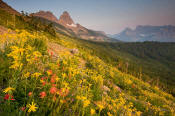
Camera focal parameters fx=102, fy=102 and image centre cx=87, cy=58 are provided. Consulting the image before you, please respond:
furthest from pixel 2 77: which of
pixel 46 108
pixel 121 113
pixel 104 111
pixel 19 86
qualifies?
pixel 121 113

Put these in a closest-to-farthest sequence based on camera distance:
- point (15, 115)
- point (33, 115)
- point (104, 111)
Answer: point (15, 115) → point (33, 115) → point (104, 111)

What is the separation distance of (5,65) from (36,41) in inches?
136

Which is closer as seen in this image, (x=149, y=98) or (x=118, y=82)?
(x=149, y=98)

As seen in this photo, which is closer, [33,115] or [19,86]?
[33,115]

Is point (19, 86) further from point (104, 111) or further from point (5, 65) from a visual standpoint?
point (104, 111)

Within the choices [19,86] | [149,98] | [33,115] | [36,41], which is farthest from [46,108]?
[149,98]

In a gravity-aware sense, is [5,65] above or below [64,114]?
above

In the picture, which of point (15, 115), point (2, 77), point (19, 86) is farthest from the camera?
point (2, 77)

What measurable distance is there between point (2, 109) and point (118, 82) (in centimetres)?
918

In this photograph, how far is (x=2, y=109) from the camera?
208cm

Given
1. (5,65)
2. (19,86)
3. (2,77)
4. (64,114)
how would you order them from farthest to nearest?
(5,65)
(2,77)
(19,86)
(64,114)

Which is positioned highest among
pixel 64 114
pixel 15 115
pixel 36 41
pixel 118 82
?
pixel 36 41

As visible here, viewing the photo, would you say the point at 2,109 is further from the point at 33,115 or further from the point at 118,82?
the point at 118,82

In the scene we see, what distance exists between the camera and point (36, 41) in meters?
6.40
